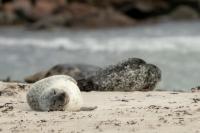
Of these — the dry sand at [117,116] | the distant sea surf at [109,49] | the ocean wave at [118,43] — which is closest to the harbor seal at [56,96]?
the dry sand at [117,116]

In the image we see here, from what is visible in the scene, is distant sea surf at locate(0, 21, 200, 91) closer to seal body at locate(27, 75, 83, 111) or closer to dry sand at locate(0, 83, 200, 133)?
dry sand at locate(0, 83, 200, 133)

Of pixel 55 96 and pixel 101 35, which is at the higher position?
pixel 101 35

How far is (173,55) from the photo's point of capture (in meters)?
22.0

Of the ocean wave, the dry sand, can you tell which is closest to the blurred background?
the ocean wave

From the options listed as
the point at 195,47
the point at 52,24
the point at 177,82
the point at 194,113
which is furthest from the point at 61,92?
the point at 52,24

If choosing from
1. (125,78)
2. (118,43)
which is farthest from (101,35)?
(125,78)

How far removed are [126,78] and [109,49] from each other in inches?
652

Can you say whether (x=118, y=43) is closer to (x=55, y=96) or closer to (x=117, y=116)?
(x=55, y=96)

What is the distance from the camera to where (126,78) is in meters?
9.91

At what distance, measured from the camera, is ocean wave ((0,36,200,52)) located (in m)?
26.0

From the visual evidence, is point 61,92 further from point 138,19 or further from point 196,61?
point 138,19

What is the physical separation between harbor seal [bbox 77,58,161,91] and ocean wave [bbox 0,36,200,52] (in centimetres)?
1383

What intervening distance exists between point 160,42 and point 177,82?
555 inches

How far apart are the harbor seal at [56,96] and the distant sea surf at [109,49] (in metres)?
4.89
